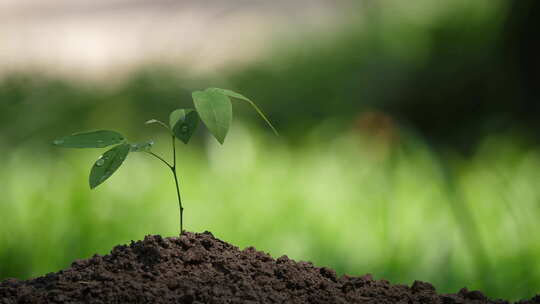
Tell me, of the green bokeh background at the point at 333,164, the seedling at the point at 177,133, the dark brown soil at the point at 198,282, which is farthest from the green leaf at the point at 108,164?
the green bokeh background at the point at 333,164

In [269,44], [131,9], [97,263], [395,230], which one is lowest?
[97,263]

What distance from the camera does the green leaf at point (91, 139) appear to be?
125cm

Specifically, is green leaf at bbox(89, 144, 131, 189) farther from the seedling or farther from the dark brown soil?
the dark brown soil

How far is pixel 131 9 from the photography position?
21.9 feet

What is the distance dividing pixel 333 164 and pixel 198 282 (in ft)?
5.66

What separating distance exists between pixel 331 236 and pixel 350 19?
2092 mm

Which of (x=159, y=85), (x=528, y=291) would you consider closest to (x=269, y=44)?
(x=159, y=85)

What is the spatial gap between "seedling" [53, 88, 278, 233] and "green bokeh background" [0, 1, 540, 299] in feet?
3.51

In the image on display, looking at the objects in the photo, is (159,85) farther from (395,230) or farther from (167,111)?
(395,230)

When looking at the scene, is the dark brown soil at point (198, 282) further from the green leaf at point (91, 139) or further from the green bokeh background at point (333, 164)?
the green bokeh background at point (333, 164)

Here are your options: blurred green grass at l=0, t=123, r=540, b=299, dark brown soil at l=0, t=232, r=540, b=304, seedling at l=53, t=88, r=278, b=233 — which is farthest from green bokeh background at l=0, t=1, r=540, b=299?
seedling at l=53, t=88, r=278, b=233

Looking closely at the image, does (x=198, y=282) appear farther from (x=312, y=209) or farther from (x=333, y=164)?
(x=333, y=164)

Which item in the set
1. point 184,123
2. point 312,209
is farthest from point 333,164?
point 184,123

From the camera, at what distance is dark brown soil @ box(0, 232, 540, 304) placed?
1.17 metres
